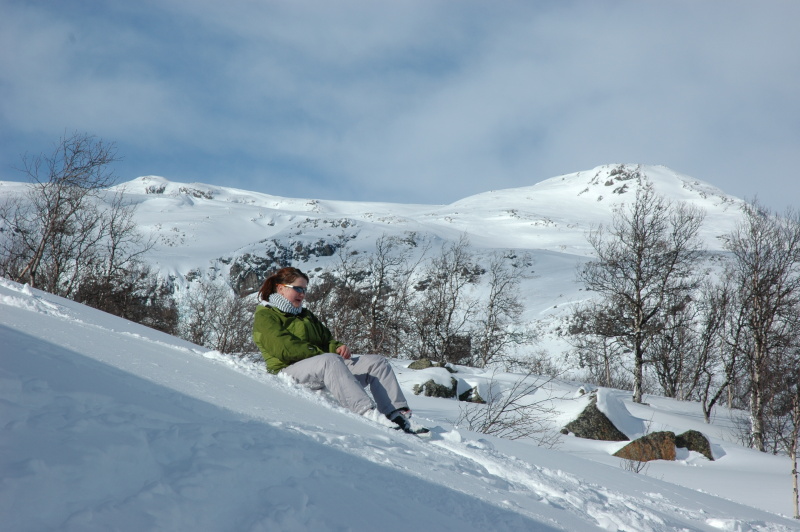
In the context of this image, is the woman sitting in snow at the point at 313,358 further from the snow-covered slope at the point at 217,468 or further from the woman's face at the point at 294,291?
the snow-covered slope at the point at 217,468

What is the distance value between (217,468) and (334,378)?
7.79ft

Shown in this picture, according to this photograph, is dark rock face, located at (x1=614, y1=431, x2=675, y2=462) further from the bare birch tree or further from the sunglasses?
the bare birch tree

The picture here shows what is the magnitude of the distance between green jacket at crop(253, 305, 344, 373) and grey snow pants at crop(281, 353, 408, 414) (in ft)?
0.36

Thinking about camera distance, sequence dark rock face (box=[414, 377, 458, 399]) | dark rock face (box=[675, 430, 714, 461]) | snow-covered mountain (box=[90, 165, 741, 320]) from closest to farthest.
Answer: dark rock face (box=[675, 430, 714, 461]) < dark rock face (box=[414, 377, 458, 399]) < snow-covered mountain (box=[90, 165, 741, 320])

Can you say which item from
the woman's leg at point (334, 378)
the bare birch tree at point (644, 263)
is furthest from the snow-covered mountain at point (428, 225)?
the woman's leg at point (334, 378)

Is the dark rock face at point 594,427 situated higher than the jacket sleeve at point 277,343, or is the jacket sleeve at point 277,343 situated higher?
the jacket sleeve at point 277,343

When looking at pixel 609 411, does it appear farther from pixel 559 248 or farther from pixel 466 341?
pixel 559 248

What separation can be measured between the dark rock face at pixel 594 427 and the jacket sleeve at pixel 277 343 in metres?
7.80

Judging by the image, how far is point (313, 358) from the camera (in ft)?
12.8

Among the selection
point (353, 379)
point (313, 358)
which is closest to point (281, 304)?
point (313, 358)

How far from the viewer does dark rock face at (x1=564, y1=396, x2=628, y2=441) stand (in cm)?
992

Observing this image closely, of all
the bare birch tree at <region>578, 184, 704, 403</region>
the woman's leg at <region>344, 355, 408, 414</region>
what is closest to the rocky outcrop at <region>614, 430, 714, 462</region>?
the woman's leg at <region>344, 355, 408, 414</region>

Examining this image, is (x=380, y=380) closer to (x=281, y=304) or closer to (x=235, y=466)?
(x=281, y=304)

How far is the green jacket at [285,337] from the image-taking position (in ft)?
13.3
